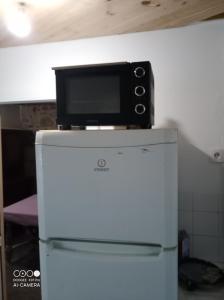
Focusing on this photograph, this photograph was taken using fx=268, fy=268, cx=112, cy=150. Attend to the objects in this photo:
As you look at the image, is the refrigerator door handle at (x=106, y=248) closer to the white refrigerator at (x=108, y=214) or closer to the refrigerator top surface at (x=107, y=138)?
the white refrigerator at (x=108, y=214)

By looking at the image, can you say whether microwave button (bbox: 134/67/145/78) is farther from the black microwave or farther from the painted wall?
the painted wall

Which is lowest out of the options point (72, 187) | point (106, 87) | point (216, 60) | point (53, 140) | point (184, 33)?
point (72, 187)

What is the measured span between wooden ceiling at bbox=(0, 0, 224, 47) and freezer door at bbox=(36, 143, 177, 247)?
78 cm

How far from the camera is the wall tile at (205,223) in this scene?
172cm

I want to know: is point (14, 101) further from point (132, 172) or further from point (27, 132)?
point (132, 172)

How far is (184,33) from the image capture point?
5.67 feet

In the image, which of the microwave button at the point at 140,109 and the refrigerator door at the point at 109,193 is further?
the microwave button at the point at 140,109

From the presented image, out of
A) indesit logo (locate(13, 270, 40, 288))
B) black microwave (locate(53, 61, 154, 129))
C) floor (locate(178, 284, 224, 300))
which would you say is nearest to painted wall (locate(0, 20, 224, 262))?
floor (locate(178, 284, 224, 300))

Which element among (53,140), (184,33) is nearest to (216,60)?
(184,33)

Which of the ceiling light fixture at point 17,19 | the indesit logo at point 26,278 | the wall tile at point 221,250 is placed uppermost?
the ceiling light fixture at point 17,19

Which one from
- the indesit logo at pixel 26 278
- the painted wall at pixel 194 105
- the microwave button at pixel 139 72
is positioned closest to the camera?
the microwave button at pixel 139 72

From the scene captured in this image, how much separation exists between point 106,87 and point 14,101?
3.58 feet

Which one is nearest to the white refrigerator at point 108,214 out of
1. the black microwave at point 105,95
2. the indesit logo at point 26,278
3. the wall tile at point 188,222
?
the black microwave at point 105,95

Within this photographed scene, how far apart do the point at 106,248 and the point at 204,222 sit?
84 cm
